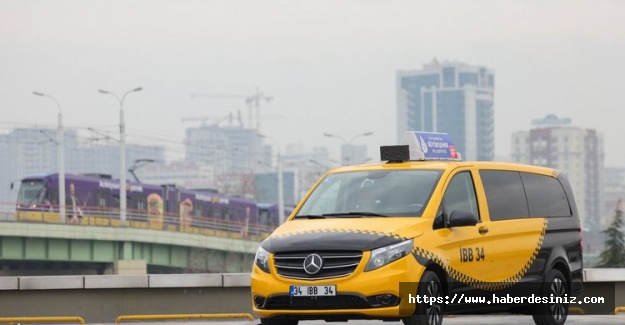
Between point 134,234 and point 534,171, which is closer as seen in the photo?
point 534,171

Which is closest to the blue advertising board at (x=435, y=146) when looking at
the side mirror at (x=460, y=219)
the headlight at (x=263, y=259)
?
the side mirror at (x=460, y=219)

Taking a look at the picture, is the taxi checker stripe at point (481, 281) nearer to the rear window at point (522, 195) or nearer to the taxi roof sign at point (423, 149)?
the rear window at point (522, 195)

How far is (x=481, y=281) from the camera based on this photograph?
1234cm

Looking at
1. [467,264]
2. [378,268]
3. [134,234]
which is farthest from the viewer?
[134,234]

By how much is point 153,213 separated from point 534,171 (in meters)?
71.7

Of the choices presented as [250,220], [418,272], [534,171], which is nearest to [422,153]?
[534,171]

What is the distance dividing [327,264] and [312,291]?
0.82 feet

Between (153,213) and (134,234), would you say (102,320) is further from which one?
(153,213)

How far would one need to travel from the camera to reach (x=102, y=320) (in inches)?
704

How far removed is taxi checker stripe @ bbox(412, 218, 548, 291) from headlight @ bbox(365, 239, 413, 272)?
0.39 ft

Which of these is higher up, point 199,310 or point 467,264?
point 467,264

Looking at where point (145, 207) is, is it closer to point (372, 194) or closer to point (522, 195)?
point (522, 195)

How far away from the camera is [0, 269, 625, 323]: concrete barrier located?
58.5ft

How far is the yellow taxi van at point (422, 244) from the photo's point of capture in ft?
36.9
